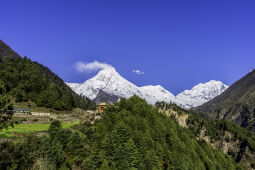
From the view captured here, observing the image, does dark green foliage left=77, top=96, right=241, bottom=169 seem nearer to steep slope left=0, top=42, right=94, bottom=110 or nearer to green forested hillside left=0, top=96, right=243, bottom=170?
green forested hillside left=0, top=96, right=243, bottom=170

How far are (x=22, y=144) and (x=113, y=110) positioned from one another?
48.1m

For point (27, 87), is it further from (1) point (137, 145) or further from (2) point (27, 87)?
(1) point (137, 145)

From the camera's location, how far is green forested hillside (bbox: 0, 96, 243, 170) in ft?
113

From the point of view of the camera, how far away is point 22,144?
34750 millimetres

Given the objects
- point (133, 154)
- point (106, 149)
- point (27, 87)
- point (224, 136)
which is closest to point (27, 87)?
point (27, 87)

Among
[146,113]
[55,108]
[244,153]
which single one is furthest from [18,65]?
[244,153]

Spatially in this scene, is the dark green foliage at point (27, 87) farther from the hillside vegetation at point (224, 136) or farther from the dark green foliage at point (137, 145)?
the hillside vegetation at point (224, 136)

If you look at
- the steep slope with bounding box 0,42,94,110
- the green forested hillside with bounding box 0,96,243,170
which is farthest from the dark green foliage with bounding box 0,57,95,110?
the green forested hillside with bounding box 0,96,243,170

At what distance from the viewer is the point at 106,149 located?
4919cm

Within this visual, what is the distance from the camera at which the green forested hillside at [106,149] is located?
34.6 m

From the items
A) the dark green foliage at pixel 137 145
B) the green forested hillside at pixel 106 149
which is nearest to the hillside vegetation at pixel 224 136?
the dark green foliage at pixel 137 145

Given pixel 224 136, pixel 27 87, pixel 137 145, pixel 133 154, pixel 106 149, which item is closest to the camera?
pixel 106 149

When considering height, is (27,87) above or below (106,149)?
above

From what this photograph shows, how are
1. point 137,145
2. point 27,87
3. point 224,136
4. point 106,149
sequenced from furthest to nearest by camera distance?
point 224,136
point 27,87
point 137,145
point 106,149
